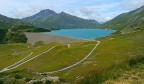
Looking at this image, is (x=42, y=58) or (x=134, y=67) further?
(x=42, y=58)

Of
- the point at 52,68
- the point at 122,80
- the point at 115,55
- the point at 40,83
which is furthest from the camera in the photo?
the point at 115,55

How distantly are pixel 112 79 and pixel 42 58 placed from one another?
7783 centimetres

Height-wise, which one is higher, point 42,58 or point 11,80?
point 11,80

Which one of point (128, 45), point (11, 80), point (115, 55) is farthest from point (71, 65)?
point (11, 80)

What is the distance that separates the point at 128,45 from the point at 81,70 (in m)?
41.4

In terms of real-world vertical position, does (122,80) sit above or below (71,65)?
above

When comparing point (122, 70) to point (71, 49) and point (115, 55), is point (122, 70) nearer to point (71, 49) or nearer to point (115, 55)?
point (115, 55)

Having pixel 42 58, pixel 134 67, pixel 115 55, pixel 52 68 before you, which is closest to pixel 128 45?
pixel 115 55

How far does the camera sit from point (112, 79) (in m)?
21.0

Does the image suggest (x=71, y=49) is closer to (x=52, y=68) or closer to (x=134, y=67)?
(x=52, y=68)

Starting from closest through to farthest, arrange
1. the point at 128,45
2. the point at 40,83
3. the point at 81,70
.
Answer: the point at 40,83 < the point at 81,70 < the point at 128,45

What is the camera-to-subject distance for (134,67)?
24.6m

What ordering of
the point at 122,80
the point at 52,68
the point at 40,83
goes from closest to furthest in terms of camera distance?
the point at 122,80
the point at 40,83
the point at 52,68

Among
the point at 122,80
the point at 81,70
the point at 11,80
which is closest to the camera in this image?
the point at 122,80
